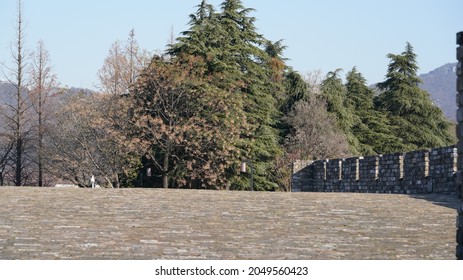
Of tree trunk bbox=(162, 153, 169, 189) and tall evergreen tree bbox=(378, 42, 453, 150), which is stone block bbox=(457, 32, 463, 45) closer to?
tree trunk bbox=(162, 153, 169, 189)

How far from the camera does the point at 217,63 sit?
3559 centimetres

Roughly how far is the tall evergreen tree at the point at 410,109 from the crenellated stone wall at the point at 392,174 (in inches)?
803

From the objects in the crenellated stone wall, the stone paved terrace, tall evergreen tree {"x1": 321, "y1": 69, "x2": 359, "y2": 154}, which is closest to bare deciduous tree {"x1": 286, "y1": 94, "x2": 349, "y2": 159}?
tall evergreen tree {"x1": 321, "y1": 69, "x2": 359, "y2": 154}

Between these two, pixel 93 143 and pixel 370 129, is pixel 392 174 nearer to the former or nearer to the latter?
pixel 93 143

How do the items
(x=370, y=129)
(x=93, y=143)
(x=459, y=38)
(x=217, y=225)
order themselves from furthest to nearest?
(x=370, y=129)
(x=93, y=143)
(x=217, y=225)
(x=459, y=38)

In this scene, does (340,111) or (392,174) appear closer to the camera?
(392,174)

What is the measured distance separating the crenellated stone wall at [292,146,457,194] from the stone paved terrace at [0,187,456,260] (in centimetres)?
304

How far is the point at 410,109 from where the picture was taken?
4906 cm

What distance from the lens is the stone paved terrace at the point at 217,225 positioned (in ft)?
31.8

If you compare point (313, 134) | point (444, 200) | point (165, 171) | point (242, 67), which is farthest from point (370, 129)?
point (444, 200)

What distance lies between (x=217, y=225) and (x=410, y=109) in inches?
1529

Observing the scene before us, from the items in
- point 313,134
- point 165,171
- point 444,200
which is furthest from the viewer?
point 313,134
